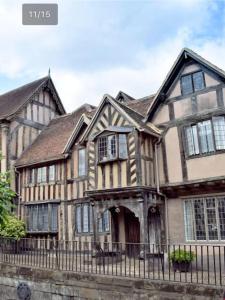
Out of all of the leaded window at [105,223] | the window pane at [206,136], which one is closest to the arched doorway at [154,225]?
the leaded window at [105,223]

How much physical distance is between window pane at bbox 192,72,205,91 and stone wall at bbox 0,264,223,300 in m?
7.55

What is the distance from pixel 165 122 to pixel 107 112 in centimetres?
246

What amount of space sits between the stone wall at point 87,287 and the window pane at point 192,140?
5.81 metres

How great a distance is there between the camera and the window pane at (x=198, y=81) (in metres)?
12.9

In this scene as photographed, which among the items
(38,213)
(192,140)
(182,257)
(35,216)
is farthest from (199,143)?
(35,216)

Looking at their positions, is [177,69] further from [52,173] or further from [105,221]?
[52,173]

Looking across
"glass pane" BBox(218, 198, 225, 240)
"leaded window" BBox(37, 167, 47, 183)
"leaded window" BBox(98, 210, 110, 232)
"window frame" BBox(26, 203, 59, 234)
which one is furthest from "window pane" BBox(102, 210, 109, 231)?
"glass pane" BBox(218, 198, 225, 240)

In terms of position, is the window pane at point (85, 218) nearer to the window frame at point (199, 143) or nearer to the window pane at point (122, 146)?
the window pane at point (122, 146)

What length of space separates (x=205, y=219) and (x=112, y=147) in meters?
4.38

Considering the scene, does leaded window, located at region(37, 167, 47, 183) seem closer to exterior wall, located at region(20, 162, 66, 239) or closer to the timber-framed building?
exterior wall, located at region(20, 162, 66, 239)

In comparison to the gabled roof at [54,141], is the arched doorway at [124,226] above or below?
below

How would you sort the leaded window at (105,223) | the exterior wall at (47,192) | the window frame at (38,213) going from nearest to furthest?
the leaded window at (105,223)
the exterior wall at (47,192)
the window frame at (38,213)

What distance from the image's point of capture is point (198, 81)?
13.0 metres

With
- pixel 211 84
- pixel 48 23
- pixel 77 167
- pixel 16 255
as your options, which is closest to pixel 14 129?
pixel 77 167
